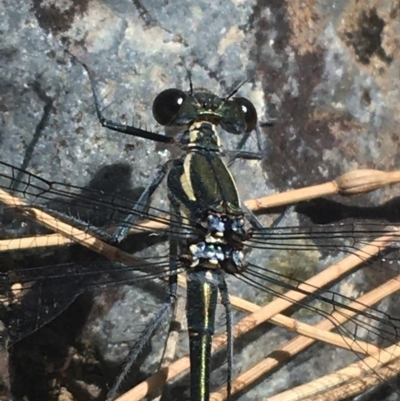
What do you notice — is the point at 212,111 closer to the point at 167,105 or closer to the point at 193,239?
the point at 167,105

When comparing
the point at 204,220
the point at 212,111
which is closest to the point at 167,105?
the point at 212,111

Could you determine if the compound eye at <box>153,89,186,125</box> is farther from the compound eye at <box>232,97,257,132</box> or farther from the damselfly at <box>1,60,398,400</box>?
the compound eye at <box>232,97,257,132</box>

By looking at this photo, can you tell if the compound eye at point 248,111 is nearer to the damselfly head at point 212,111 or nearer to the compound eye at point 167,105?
the damselfly head at point 212,111

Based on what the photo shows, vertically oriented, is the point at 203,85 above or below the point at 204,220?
above

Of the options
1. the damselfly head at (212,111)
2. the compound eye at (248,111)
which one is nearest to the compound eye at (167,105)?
the damselfly head at (212,111)

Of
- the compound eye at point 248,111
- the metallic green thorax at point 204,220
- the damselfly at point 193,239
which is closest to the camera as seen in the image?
the damselfly at point 193,239

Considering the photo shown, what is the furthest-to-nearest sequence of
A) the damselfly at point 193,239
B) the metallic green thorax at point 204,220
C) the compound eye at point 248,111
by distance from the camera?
1. the compound eye at point 248,111
2. the metallic green thorax at point 204,220
3. the damselfly at point 193,239

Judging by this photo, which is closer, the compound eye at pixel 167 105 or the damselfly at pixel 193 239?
the damselfly at pixel 193 239
